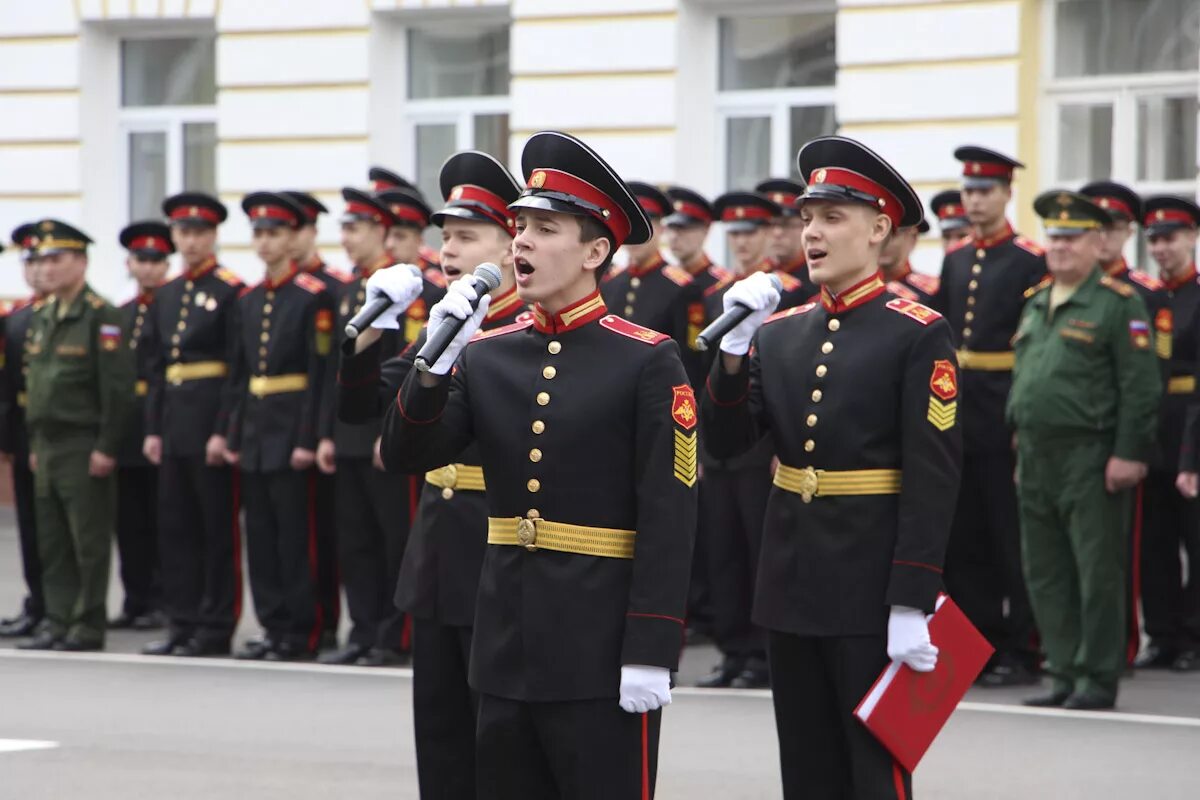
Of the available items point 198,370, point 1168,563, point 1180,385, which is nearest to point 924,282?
point 1180,385

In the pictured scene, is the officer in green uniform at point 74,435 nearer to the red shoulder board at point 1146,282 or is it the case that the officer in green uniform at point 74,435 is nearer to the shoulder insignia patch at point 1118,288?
the shoulder insignia patch at point 1118,288

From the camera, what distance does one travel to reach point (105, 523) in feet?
36.0

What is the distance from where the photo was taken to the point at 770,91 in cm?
1559

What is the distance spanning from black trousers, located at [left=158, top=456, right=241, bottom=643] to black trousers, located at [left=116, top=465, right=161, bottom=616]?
1.09 meters

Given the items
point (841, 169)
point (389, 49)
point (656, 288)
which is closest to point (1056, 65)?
point (656, 288)

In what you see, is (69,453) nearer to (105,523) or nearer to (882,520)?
(105,523)

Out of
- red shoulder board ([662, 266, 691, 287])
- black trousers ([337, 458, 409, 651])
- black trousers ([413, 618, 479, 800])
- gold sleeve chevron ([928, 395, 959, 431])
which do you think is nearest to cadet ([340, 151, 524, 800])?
black trousers ([413, 618, 479, 800])

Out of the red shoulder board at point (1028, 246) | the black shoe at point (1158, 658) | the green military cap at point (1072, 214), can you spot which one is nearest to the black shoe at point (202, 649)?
the red shoulder board at point (1028, 246)

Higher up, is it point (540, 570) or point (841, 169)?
point (841, 169)

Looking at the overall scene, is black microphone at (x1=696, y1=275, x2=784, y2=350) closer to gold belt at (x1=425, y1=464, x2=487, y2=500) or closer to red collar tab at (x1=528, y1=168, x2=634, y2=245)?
red collar tab at (x1=528, y1=168, x2=634, y2=245)

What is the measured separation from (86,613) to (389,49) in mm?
7168

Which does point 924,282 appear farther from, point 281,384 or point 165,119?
point 165,119

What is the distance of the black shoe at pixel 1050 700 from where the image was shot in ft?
29.5

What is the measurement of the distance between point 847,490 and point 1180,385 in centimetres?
561
